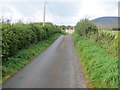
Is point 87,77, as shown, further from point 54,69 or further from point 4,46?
point 4,46

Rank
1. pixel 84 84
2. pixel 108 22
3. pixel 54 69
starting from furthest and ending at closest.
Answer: pixel 108 22
pixel 54 69
pixel 84 84

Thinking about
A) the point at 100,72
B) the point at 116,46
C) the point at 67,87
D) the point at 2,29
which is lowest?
the point at 67,87

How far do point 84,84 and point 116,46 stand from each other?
4.04 m

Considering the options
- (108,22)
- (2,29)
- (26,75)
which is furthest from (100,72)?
(108,22)

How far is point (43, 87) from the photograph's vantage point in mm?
6168

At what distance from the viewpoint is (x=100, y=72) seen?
6719 mm

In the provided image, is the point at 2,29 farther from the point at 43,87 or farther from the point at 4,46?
the point at 43,87

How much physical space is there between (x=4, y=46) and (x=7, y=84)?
2.18m

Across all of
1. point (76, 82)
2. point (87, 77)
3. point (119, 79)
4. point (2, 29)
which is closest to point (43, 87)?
point (76, 82)

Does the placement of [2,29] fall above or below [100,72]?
above

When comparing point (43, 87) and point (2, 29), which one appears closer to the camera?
point (43, 87)

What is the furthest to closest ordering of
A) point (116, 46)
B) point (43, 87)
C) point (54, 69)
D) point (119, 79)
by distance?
point (116, 46), point (54, 69), point (43, 87), point (119, 79)

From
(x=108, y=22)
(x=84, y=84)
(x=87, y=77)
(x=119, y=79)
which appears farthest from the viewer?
(x=108, y=22)

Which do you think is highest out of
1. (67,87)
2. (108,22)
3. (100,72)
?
(108,22)
